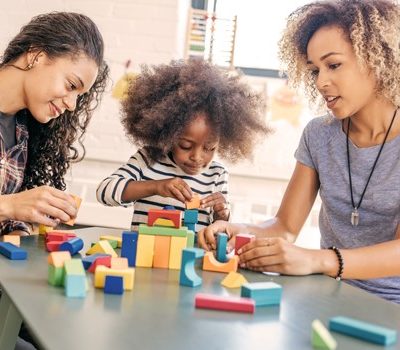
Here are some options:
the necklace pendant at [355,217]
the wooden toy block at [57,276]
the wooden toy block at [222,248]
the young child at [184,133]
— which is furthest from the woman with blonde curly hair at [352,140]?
the wooden toy block at [57,276]

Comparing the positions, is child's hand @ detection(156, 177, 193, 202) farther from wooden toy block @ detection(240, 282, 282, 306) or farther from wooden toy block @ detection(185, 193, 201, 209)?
wooden toy block @ detection(240, 282, 282, 306)

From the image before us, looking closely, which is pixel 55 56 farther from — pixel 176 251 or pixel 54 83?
pixel 176 251

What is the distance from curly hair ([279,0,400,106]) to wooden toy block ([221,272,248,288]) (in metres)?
0.73

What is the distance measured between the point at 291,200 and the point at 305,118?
6.11 feet

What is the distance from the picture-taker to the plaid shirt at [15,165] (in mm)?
1623

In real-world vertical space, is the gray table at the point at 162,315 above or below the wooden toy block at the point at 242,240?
below

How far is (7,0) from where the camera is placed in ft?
10.7

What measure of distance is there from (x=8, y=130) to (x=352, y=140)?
0.92 metres

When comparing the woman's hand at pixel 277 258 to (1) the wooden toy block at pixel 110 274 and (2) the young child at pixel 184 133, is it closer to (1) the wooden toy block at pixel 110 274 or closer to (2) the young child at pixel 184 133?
(1) the wooden toy block at pixel 110 274

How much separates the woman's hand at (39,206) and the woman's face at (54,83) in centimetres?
32

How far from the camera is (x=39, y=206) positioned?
4.39ft

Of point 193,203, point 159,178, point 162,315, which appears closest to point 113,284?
point 162,315

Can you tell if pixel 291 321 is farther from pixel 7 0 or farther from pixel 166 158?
pixel 7 0

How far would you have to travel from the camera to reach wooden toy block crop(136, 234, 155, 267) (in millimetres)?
1201
